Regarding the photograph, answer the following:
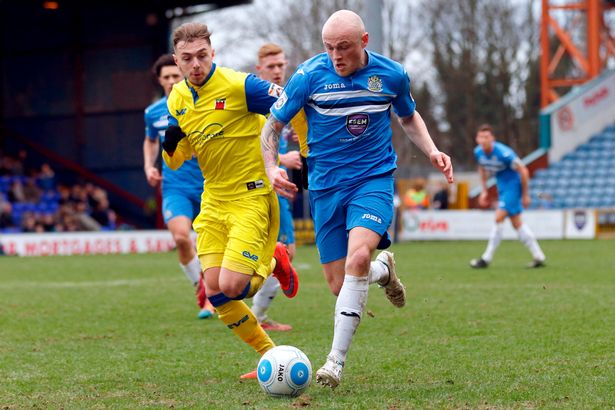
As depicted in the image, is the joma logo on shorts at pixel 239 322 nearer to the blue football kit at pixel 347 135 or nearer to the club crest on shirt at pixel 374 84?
the blue football kit at pixel 347 135

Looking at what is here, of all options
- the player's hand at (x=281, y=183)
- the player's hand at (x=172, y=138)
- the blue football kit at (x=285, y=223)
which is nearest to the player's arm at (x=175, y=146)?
the player's hand at (x=172, y=138)

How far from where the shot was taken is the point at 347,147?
591 centimetres

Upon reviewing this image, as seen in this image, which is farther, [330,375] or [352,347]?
[352,347]

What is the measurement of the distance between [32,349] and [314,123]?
10.0 ft

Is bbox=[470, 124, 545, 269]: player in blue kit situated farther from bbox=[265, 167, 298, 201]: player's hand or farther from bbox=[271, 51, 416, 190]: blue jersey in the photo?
bbox=[265, 167, 298, 201]: player's hand

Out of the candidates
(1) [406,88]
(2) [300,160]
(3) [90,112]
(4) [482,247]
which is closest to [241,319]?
(2) [300,160]

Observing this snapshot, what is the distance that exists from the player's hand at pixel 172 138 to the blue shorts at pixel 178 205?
2987 millimetres

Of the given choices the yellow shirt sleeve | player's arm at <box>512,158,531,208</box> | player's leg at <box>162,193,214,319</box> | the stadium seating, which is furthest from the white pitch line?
the stadium seating

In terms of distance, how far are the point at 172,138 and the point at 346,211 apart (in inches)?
47.9

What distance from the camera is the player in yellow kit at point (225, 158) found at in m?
6.25

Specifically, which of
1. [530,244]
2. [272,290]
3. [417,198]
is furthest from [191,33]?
[417,198]

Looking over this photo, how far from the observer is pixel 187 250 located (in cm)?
967

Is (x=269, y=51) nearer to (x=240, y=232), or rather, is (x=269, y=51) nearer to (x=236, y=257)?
(x=240, y=232)

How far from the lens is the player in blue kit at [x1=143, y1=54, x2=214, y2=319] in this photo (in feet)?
30.3
